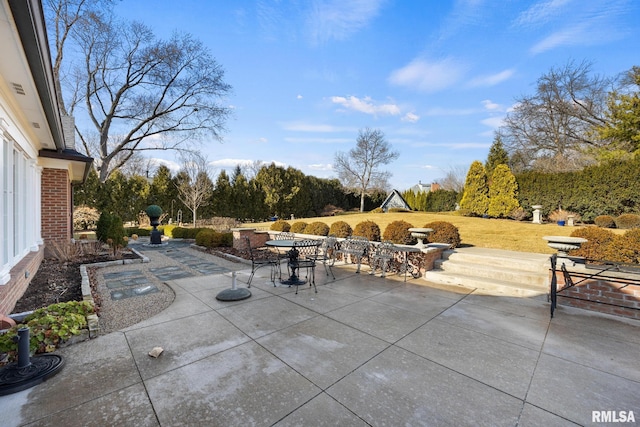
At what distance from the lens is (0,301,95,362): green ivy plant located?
2.61 m

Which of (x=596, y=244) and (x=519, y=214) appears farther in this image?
(x=519, y=214)

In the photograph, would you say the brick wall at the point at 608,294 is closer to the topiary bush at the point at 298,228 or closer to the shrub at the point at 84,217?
the topiary bush at the point at 298,228

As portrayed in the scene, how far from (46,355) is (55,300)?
2.09 meters

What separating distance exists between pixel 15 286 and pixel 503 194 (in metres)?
18.7

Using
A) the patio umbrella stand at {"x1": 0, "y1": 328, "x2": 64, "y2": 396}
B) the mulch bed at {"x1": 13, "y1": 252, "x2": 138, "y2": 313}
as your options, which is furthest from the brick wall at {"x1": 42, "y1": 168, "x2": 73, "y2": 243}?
the patio umbrella stand at {"x1": 0, "y1": 328, "x2": 64, "y2": 396}

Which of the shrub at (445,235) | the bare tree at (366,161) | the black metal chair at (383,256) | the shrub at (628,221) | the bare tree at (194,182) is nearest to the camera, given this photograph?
the black metal chair at (383,256)

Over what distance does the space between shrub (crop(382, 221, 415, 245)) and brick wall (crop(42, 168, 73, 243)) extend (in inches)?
367

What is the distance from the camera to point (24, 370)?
7.97 feet

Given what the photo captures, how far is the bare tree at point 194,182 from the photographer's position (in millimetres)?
18047

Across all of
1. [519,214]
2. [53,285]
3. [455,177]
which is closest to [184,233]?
[53,285]

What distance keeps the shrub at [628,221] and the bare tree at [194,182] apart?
69.3 ft

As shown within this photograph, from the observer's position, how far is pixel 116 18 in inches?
587

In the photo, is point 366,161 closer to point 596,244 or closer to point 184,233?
point 184,233

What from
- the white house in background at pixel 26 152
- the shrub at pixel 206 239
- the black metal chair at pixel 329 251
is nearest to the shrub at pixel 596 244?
A: the black metal chair at pixel 329 251
